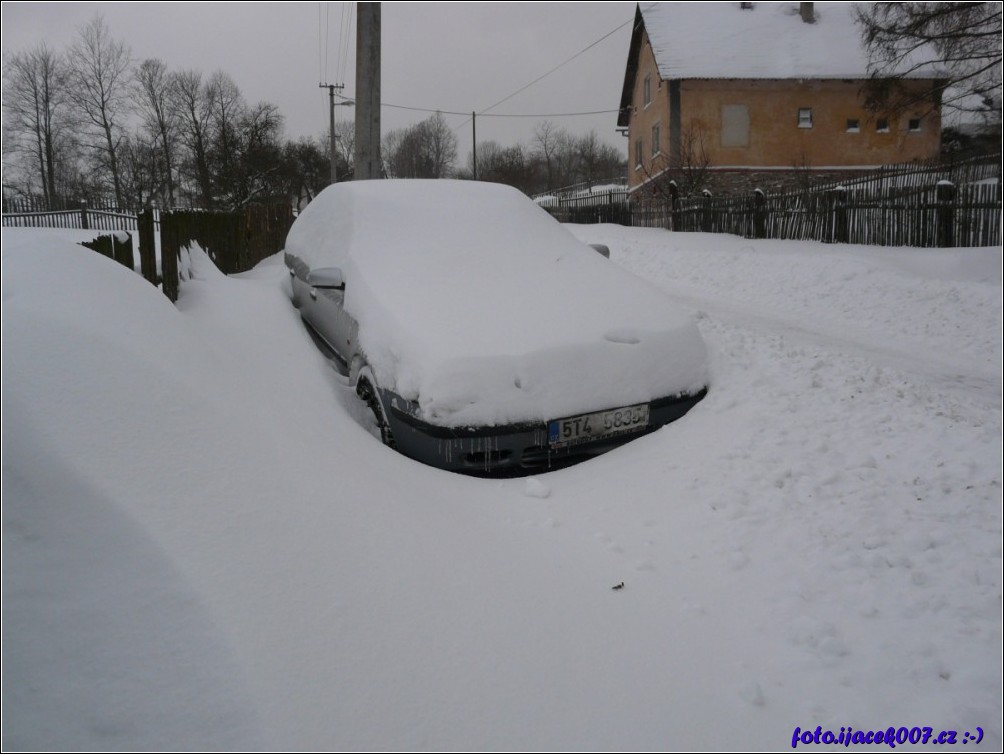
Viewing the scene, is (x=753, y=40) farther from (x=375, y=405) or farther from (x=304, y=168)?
(x=375, y=405)

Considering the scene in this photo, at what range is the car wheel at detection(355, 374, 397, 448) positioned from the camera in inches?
152

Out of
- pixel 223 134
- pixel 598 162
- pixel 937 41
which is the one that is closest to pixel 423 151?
pixel 598 162

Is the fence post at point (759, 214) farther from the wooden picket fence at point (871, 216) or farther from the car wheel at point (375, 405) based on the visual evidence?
the car wheel at point (375, 405)

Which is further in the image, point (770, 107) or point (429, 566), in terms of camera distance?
point (770, 107)

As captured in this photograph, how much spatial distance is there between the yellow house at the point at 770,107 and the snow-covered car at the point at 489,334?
25039 millimetres

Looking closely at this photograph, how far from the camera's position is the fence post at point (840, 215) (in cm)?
1264

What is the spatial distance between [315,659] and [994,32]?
19.8 metres

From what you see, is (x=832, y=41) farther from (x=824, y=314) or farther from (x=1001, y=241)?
(x=824, y=314)

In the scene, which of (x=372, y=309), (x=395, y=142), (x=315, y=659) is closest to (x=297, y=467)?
(x=315, y=659)

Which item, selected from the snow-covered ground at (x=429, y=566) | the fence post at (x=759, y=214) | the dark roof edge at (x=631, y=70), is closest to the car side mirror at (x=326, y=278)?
the snow-covered ground at (x=429, y=566)

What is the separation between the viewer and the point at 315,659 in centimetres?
191

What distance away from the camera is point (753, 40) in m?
30.9

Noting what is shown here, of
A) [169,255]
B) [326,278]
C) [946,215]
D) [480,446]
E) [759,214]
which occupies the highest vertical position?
[759,214]

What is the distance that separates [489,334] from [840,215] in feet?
37.3
